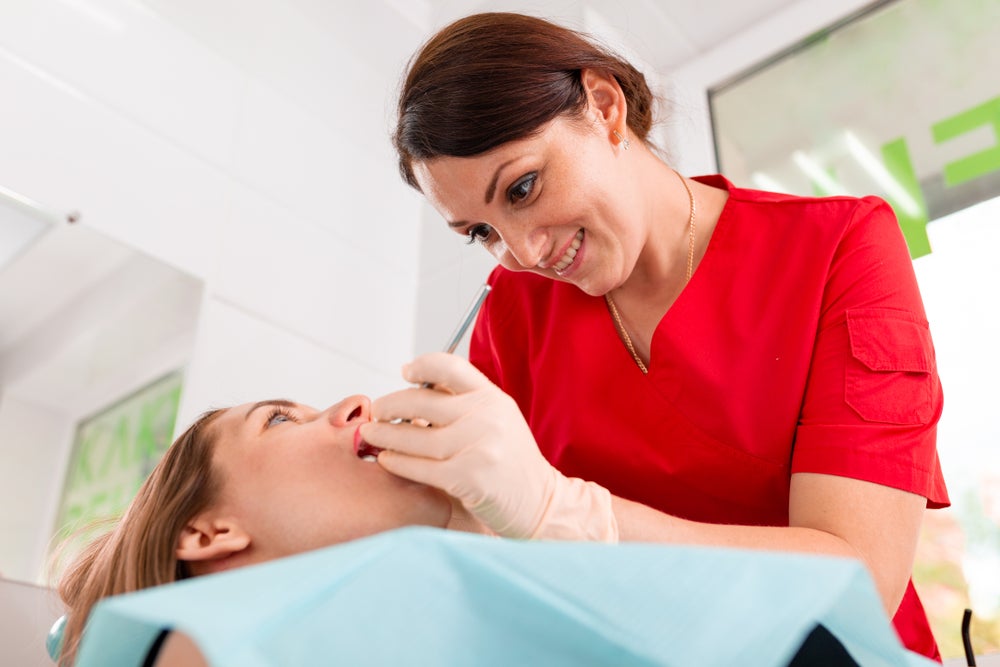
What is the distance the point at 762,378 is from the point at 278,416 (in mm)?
703

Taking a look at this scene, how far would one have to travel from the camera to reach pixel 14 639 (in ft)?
4.14

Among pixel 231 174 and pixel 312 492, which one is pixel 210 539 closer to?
pixel 312 492

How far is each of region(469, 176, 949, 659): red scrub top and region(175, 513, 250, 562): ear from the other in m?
0.56

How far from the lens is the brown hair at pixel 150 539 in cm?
102

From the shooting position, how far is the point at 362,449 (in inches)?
43.8

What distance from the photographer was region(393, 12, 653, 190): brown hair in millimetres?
1210

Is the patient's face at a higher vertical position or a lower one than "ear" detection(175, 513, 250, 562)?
higher

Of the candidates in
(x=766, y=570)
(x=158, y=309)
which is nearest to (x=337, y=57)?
(x=158, y=309)

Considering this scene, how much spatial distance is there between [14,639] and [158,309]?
114 centimetres

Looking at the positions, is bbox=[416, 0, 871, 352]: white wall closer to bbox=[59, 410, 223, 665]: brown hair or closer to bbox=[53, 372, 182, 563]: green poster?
bbox=[53, 372, 182, 563]: green poster

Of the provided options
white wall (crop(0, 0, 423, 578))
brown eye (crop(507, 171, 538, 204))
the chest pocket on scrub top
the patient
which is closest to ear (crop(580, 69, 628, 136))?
brown eye (crop(507, 171, 538, 204))

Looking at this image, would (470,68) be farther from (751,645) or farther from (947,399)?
(947,399)

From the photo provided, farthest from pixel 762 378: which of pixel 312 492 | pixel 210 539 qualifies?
pixel 210 539

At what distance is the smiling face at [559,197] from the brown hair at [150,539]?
1.55ft
